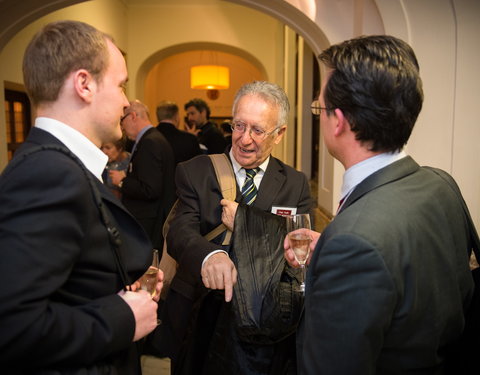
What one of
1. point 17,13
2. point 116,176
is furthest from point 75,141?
point 17,13

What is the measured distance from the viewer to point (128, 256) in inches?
44.4

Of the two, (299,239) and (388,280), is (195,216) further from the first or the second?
(388,280)

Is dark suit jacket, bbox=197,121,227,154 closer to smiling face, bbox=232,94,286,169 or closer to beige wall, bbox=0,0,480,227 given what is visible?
beige wall, bbox=0,0,480,227

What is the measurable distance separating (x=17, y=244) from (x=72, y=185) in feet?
0.51

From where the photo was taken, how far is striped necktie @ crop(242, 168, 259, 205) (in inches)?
74.7

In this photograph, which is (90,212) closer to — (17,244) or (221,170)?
(17,244)

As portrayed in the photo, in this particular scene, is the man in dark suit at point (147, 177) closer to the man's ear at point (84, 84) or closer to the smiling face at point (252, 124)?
the smiling face at point (252, 124)

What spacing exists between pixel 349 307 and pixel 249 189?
1018mm

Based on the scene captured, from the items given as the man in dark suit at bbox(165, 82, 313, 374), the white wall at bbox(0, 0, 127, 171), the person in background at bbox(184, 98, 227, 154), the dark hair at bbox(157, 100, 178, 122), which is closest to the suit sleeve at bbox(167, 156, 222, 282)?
the man in dark suit at bbox(165, 82, 313, 374)

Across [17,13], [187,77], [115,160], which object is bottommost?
[115,160]

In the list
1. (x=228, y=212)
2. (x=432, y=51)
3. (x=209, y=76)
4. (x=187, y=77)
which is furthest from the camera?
(x=187, y=77)

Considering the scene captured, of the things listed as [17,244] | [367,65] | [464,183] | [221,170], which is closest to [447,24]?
[464,183]

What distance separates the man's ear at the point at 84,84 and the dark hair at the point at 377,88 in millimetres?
589

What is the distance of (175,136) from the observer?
482 centimetres
